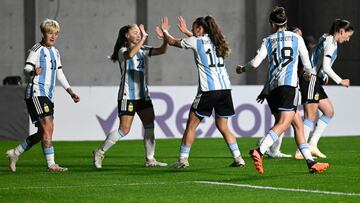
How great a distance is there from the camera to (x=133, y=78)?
13.0m

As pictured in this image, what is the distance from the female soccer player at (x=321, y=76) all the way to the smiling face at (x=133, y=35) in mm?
2309

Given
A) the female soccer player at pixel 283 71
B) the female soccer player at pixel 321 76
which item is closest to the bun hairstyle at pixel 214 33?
the female soccer player at pixel 283 71

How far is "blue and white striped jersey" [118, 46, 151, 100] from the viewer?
1300 cm

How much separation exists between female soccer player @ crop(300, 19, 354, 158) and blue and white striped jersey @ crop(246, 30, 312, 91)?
1.57 meters

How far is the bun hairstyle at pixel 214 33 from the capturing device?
12.5m

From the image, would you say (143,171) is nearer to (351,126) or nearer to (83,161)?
(83,161)

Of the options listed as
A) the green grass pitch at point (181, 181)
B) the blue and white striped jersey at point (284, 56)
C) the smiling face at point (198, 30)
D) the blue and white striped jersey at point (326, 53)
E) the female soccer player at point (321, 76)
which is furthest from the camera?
the female soccer player at point (321, 76)

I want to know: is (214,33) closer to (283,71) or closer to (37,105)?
(283,71)

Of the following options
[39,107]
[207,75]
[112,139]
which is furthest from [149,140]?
[39,107]

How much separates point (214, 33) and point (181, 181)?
2534mm

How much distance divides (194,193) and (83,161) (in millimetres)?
5482

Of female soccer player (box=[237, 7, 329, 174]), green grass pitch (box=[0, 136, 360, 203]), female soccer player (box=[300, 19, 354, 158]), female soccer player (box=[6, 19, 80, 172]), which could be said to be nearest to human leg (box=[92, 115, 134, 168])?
green grass pitch (box=[0, 136, 360, 203])

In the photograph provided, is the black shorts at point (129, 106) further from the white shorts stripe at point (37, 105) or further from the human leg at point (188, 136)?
the white shorts stripe at point (37, 105)

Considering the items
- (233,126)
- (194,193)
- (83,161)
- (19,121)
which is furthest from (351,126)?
(194,193)
